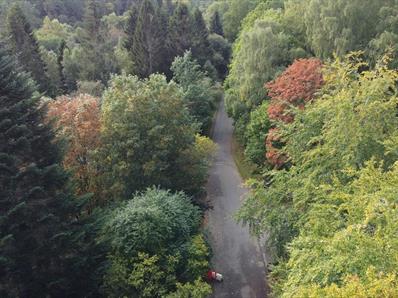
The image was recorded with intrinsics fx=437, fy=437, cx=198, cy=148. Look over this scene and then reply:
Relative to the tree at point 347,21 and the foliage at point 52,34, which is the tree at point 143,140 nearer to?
the tree at point 347,21

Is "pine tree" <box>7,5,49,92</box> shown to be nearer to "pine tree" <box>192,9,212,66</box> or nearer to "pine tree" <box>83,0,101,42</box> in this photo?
"pine tree" <box>83,0,101,42</box>

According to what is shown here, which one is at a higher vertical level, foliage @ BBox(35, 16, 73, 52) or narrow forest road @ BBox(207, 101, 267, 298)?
foliage @ BBox(35, 16, 73, 52)

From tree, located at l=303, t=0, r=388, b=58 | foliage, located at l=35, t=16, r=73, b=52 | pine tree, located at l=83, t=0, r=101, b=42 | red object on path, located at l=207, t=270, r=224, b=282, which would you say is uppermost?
tree, located at l=303, t=0, r=388, b=58

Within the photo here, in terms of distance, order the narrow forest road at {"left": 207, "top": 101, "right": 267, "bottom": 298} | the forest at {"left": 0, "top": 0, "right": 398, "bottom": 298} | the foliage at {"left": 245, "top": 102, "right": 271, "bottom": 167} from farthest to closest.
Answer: the foliage at {"left": 245, "top": 102, "right": 271, "bottom": 167} < the narrow forest road at {"left": 207, "top": 101, "right": 267, "bottom": 298} < the forest at {"left": 0, "top": 0, "right": 398, "bottom": 298}

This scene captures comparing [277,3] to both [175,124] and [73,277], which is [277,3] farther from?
[73,277]

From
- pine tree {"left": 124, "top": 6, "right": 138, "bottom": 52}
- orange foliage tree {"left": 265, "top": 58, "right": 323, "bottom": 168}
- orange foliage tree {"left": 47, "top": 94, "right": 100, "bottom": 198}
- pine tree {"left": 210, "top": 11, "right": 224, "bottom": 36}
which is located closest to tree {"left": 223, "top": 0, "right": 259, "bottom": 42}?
pine tree {"left": 210, "top": 11, "right": 224, "bottom": 36}

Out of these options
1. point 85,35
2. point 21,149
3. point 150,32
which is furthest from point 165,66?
point 21,149

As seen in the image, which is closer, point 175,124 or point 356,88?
point 356,88
